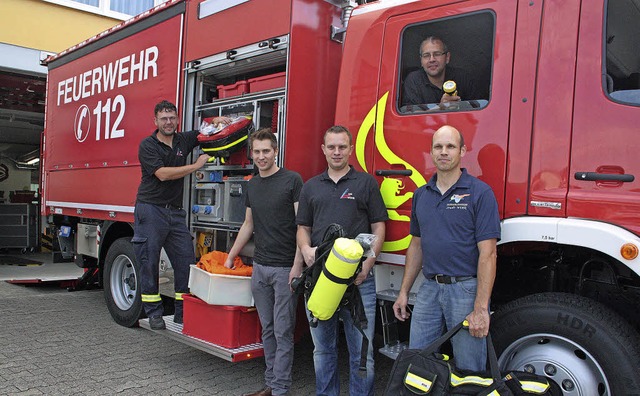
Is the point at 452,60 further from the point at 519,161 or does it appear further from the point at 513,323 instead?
the point at 513,323

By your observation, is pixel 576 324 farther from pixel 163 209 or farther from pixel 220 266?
pixel 163 209

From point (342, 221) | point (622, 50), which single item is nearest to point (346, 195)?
point (342, 221)

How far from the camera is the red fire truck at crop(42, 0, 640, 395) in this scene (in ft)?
8.89

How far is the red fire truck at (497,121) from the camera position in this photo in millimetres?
2709

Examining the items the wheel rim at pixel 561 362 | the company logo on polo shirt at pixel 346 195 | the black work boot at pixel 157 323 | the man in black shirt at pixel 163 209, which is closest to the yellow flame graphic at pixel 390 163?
the company logo on polo shirt at pixel 346 195

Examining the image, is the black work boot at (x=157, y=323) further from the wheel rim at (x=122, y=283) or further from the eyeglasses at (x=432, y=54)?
the eyeglasses at (x=432, y=54)

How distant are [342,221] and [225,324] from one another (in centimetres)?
123

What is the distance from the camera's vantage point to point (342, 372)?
4.47m

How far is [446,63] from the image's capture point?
10.8ft

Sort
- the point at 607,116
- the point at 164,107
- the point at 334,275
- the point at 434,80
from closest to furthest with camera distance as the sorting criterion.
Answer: the point at 607,116 → the point at 334,275 → the point at 434,80 → the point at 164,107

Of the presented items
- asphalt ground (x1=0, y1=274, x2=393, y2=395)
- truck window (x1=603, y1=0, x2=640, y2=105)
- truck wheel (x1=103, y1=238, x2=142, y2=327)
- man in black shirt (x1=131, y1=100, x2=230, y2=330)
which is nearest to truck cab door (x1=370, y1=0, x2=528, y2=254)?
truck window (x1=603, y1=0, x2=640, y2=105)

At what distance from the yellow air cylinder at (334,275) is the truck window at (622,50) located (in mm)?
1492

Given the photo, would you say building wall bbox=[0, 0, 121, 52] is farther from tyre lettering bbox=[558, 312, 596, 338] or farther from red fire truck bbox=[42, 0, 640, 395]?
tyre lettering bbox=[558, 312, 596, 338]

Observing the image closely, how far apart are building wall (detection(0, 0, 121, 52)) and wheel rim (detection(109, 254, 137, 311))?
6068mm
